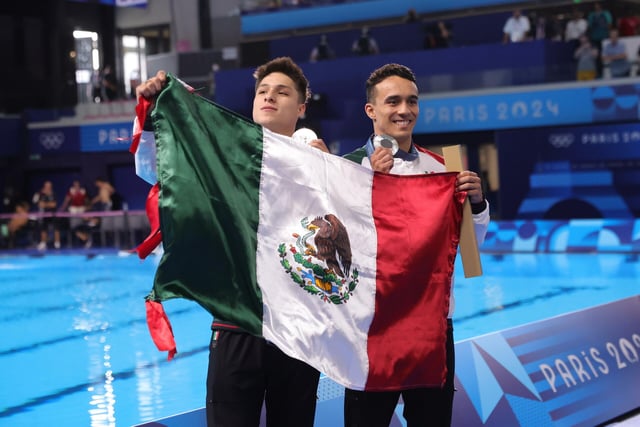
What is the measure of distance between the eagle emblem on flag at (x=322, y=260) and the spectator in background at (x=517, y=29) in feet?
→ 54.5

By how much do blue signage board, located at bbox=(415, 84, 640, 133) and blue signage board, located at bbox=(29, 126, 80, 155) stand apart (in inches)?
413

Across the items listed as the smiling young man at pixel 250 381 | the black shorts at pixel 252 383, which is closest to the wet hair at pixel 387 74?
the smiling young man at pixel 250 381

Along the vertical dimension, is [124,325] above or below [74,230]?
above

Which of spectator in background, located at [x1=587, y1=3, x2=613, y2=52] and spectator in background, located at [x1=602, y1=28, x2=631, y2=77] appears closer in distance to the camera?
spectator in background, located at [x1=602, y1=28, x2=631, y2=77]

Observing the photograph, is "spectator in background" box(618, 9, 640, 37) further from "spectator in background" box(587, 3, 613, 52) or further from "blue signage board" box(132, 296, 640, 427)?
"blue signage board" box(132, 296, 640, 427)

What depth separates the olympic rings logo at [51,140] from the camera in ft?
83.2

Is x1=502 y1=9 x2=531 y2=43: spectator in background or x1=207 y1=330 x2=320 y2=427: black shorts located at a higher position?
x1=502 y1=9 x2=531 y2=43: spectator in background

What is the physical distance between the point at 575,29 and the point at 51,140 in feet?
47.4

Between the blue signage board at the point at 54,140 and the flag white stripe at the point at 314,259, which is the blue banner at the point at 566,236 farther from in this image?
the blue signage board at the point at 54,140

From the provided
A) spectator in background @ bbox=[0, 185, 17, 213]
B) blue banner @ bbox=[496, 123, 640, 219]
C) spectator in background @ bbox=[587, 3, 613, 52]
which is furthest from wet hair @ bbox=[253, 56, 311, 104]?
spectator in background @ bbox=[0, 185, 17, 213]

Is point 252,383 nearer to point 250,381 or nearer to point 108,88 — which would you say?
point 250,381

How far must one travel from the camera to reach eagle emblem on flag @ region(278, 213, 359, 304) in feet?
9.30

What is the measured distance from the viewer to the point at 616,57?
17.4 m

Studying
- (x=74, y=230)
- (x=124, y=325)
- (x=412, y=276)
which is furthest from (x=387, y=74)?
(x=74, y=230)
